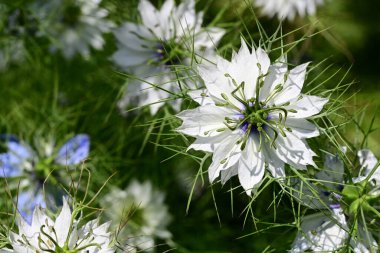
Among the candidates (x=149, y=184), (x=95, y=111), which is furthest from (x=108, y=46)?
(x=149, y=184)

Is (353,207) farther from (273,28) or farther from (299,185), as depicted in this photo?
(273,28)

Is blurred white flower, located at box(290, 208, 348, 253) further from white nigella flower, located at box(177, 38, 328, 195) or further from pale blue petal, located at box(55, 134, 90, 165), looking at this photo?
pale blue petal, located at box(55, 134, 90, 165)

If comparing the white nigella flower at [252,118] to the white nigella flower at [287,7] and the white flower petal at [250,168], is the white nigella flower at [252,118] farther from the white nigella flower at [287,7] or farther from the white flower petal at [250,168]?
the white nigella flower at [287,7]

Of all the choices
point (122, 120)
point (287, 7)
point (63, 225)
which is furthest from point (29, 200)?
point (287, 7)

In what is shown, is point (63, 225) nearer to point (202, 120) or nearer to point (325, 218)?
point (202, 120)

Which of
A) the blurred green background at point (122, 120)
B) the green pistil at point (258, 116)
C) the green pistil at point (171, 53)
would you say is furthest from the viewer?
the blurred green background at point (122, 120)

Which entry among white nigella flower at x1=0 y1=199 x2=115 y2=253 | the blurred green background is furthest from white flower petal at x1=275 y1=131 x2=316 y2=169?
the blurred green background

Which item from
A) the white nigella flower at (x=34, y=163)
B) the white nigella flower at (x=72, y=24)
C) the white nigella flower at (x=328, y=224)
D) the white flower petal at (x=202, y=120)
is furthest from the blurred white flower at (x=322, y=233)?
the white nigella flower at (x=72, y=24)
